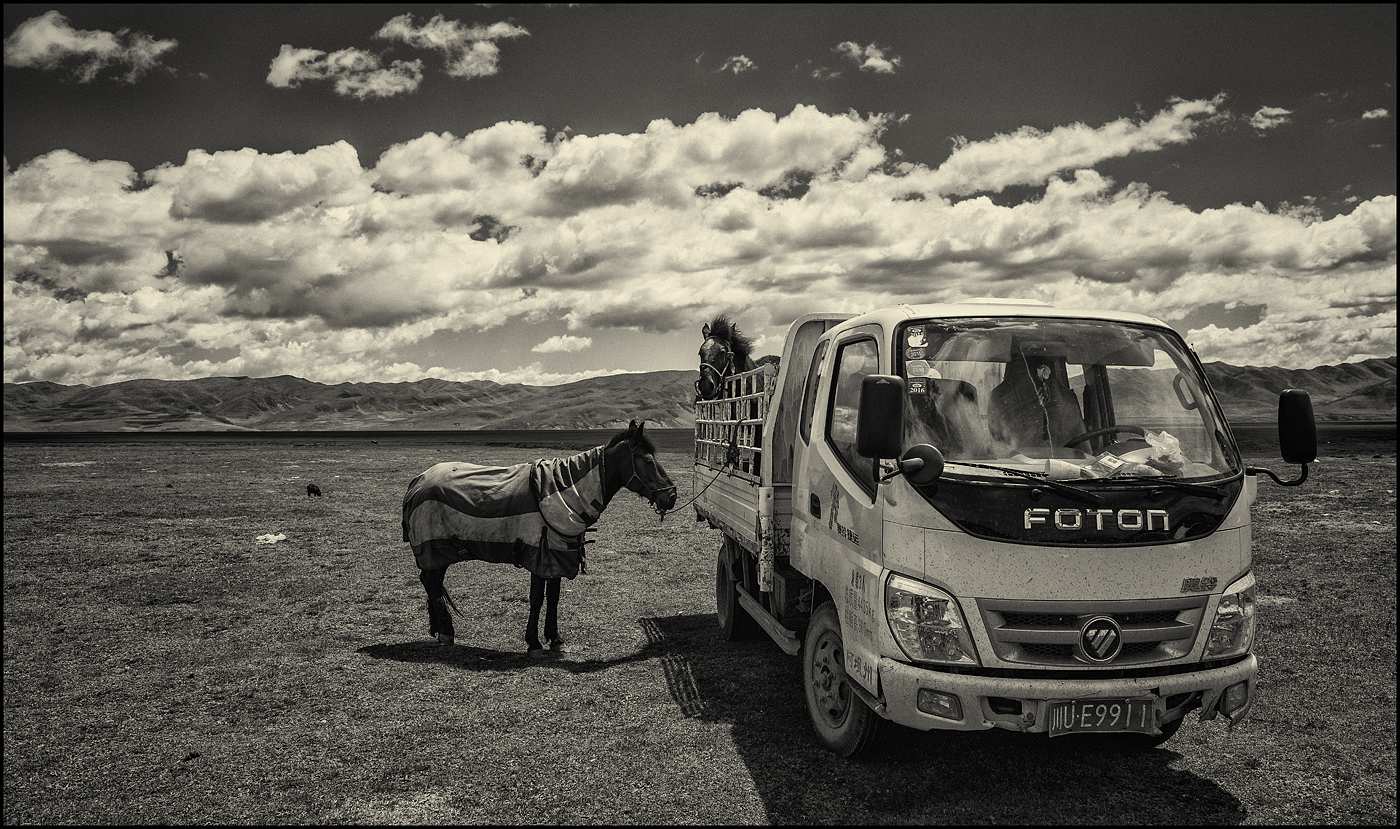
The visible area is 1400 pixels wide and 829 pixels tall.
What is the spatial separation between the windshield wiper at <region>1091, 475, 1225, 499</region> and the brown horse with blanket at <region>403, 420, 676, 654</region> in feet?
13.1

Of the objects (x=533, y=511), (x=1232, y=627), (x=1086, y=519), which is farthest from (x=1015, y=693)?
(x=533, y=511)

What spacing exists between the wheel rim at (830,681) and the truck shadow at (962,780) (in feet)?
0.85

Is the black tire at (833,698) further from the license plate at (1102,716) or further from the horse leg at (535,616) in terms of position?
the horse leg at (535,616)

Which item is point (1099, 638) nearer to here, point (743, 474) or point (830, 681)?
point (830, 681)

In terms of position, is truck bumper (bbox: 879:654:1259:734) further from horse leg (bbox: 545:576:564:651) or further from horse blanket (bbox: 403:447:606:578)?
horse leg (bbox: 545:576:564:651)

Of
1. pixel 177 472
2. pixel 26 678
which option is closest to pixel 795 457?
pixel 26 678

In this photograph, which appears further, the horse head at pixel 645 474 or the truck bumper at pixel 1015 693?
the horse head at pixel 645 474

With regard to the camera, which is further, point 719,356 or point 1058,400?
point 719,356

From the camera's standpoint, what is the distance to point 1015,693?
375 centimetres

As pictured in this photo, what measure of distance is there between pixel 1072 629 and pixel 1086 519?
→ 53 centimetres

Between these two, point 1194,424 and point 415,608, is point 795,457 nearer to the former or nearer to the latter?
point 1194,424

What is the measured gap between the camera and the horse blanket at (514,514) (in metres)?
7.11

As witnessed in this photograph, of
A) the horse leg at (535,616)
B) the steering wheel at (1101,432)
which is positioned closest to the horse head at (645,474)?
the horse leg at (535,616)

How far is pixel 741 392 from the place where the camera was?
7.29 meters
